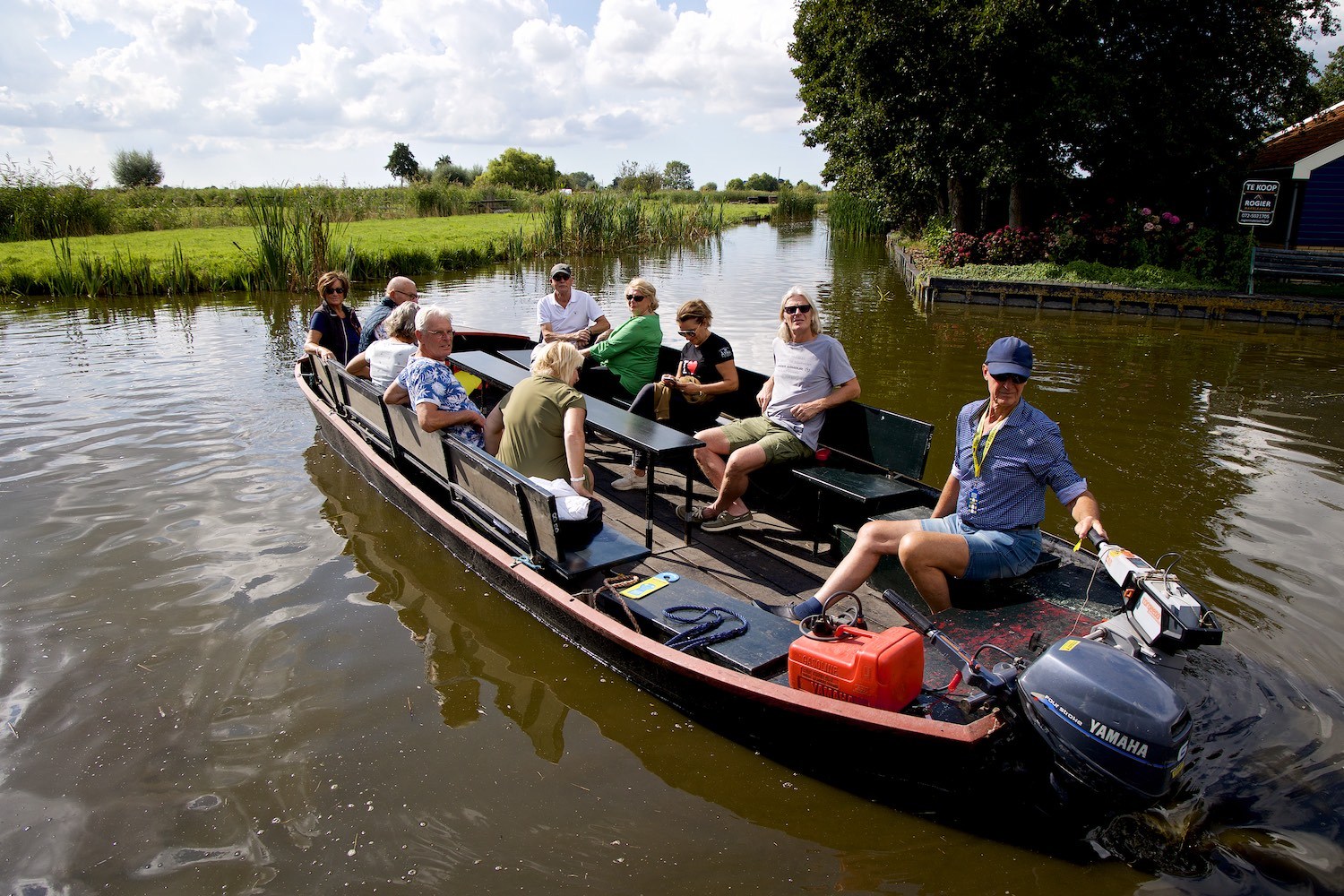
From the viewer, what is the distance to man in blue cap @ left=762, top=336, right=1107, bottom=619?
12.8 feet

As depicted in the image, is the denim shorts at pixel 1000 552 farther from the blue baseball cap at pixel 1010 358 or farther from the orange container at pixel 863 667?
the blue baseball cap at pixel 1010 358

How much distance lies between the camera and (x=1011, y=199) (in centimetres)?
A: 2095

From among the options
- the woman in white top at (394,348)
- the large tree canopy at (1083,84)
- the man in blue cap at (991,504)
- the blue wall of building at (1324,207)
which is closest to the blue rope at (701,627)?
the man in blue cap at (991,504)

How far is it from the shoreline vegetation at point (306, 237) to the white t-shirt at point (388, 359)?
1247cm

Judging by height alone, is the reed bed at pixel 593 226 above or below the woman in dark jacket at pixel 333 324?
above

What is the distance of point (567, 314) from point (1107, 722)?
641 cm

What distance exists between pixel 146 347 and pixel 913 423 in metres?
12.6

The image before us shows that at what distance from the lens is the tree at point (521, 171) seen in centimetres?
8208

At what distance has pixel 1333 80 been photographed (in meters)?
35.8

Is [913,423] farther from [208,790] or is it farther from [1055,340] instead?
[1055,340]

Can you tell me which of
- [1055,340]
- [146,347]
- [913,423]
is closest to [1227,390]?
[1055,340]

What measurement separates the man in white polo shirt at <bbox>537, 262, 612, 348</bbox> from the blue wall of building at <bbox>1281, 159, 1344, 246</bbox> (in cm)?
2134

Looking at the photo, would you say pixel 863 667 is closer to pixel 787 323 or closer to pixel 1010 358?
pixel 1010 358

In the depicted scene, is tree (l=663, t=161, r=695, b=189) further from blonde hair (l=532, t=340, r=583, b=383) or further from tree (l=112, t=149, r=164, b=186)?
blonde hair (l=532, t=340, r=583, b=383)
